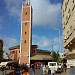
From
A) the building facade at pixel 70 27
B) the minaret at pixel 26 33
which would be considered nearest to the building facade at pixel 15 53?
the minaret at pixel 26 33

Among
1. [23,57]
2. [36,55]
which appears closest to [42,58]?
[36,55]

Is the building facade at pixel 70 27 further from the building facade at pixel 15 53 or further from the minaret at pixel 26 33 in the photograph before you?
the building facade at pixel 15 53

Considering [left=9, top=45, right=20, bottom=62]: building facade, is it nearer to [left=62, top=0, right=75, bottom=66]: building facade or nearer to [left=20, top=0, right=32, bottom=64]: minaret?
[left=20, top=0, right=32, bottom=64]: minaret

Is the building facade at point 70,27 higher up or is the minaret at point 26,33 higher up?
the minaret at point 26,33

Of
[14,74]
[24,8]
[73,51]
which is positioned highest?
[24,8]

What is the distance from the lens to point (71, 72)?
7.45 m

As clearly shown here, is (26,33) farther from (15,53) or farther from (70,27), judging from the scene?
(70,27)

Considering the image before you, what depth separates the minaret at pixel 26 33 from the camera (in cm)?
9519

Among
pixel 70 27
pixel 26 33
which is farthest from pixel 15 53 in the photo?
Result: pixel 70 27

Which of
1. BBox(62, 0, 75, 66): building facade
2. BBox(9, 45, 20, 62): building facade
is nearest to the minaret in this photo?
BBox(9, 45, 20, 62): building facade

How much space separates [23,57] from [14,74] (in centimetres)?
7615

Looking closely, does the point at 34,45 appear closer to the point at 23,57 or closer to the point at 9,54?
the point at 23,57

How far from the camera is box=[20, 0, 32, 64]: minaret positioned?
95188 millimetres

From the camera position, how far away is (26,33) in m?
95.9
